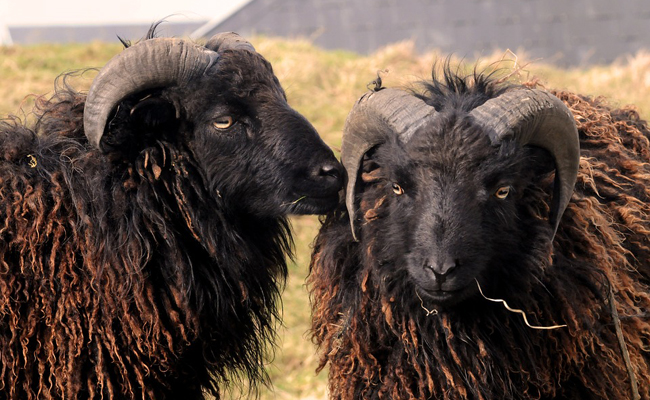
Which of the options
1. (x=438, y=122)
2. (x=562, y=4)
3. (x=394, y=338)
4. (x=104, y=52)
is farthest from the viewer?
(x=562, y=4)

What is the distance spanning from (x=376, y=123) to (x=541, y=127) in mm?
846

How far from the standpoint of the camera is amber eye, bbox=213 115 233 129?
425 centimetres

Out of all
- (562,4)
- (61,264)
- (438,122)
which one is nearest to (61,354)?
(61,264)

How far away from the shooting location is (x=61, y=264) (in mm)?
4109

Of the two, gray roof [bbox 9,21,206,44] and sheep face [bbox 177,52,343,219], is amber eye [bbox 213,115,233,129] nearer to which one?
sheep face [bbox 177,52,343,219]

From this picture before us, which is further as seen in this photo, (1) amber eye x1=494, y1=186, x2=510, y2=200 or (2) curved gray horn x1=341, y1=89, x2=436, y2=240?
(2) curved gray horn x1=341, y1=89, x2=436, y2=240

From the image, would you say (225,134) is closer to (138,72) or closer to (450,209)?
(138,72)

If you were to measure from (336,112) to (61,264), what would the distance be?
30.0ft

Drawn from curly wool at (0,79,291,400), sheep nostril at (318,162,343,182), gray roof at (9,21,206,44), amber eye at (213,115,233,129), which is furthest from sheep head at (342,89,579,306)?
gray roof at (9,21,206,44)

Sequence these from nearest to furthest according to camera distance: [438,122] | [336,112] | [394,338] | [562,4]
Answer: [438,122], [394,338], [336,112], [562,4]

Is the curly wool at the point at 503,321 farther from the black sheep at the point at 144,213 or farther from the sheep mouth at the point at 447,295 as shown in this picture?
the black sheep at the point at 144,213

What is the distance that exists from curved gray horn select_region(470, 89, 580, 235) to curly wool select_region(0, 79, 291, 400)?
4.62 feet

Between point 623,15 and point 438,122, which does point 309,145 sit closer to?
point 438,122

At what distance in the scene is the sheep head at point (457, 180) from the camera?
12.4 feet
